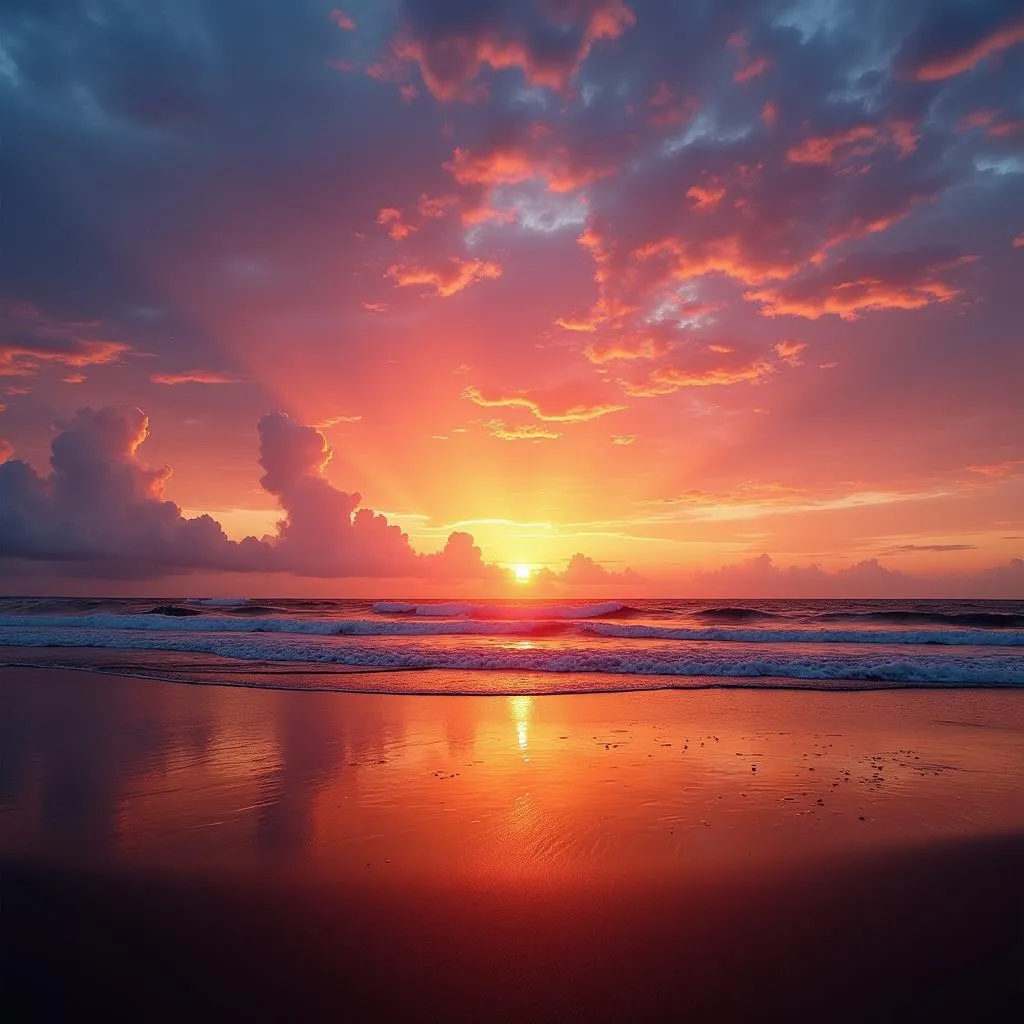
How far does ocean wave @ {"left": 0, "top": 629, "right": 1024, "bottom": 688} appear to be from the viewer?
18672 mm

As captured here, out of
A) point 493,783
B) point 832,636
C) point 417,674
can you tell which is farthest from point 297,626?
point 493,783

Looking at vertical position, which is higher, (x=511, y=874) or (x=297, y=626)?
(x=297, y=626)

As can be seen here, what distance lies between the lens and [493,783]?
8.48 m

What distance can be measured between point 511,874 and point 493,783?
2.60 metres

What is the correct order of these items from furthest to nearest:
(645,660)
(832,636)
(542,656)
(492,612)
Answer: (492,612) < (832,636) < (542,656) < (645,660)

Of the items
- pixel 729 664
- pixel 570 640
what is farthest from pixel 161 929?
pixel 570 640

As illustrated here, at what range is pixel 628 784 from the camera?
8.42 m

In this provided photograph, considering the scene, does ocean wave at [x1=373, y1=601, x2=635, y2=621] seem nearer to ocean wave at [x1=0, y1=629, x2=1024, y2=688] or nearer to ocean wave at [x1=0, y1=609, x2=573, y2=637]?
ocean wave at [x1=0, y1=609, x2=573, y2=637]

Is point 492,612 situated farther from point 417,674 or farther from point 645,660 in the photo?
point 417,674

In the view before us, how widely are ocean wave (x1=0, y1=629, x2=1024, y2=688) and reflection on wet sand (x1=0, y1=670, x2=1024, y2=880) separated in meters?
4.75

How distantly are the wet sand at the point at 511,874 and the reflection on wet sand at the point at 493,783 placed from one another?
1.9 inches

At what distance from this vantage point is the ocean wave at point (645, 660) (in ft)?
61.3

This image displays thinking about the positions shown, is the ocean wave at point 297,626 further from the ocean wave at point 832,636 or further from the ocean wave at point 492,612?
the ocean wave at point 492,612

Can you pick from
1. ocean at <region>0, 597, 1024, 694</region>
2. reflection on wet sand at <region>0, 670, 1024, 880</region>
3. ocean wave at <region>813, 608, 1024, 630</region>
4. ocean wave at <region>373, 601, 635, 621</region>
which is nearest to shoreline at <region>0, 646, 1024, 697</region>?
ocean at <region>0, 597, 1024, 694</region>
